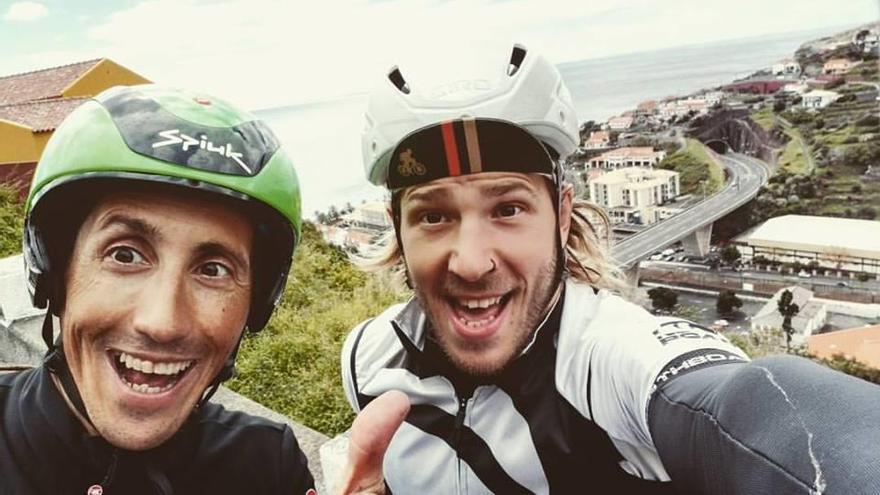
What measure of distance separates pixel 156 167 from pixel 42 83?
3152 centimetres

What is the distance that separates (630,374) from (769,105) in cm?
3682

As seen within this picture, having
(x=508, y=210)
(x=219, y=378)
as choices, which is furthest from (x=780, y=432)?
(x=219, y=378)

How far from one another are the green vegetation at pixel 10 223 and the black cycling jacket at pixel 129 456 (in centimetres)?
768

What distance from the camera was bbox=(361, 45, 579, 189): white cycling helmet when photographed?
193cm

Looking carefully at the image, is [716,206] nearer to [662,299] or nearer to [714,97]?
[714,97]

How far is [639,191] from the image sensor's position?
22922 mm

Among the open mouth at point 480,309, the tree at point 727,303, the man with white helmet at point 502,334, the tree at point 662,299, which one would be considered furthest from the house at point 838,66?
the open mouth at point 480,309

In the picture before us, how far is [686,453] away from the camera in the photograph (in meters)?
1.24

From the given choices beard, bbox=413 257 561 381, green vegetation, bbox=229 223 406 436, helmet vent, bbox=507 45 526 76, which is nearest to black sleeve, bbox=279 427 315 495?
beard, bbox=413 257 561 381

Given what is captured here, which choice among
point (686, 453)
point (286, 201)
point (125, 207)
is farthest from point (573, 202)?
point (125, 207)

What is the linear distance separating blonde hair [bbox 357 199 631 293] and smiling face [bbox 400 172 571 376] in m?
0.30

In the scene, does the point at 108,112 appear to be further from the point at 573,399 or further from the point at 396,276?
the point at 573,399

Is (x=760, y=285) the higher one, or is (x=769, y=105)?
(x=769, y=105)

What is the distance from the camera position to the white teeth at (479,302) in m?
1.88
